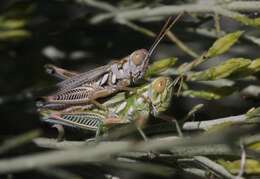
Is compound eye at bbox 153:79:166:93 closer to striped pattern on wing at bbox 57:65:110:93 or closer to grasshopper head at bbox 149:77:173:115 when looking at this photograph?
grasshopper head at bbox 149:77:173:115

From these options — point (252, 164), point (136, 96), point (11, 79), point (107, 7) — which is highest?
point (107, 7)

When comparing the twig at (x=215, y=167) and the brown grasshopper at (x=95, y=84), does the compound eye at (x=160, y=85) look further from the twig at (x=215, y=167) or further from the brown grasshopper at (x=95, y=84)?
the twig at (x=215, y=167)

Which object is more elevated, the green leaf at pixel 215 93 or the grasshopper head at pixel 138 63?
the grasshopper head at pixel 138 63

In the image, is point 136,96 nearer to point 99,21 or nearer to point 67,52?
point 99,21

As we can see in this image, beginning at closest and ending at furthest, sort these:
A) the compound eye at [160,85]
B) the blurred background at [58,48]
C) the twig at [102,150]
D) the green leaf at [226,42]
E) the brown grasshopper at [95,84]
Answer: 1. the twig at [102,150]
2. the green leaf at [226,42]
3. the compound eye at [160,85]
4. the brown grasshopper at [95,84]
5. the blurred background at [58,48]

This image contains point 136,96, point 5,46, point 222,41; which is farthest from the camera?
point 5,46

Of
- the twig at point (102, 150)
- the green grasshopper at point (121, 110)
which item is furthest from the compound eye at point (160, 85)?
the twig at point (102, 150)

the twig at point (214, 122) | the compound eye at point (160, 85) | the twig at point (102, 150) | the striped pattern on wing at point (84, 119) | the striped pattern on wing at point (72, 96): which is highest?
the striped pattern on wing at point (72, 96)

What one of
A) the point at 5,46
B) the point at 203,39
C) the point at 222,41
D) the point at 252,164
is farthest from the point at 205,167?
the point at 5,46

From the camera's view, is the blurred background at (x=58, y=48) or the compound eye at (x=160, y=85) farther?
the blurred background at (x=58, y=48)
